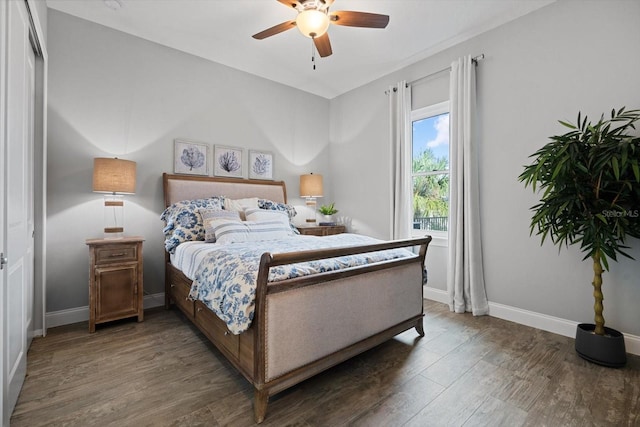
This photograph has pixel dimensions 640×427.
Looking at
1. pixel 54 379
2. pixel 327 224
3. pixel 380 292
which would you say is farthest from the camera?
pixel 327 224

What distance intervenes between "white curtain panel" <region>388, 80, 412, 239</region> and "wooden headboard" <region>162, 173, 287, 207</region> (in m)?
1.68

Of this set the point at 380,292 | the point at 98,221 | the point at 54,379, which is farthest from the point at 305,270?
the point at 98,221

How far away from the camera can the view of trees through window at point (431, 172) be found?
3775 millimetres

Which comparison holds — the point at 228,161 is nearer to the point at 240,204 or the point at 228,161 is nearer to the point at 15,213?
the point at 240,204

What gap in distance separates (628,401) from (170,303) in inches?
154

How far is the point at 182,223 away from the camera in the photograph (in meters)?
3.08

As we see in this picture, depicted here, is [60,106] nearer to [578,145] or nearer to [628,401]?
[578,145]

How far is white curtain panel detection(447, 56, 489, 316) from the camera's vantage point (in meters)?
3.19

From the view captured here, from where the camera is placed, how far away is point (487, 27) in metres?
3.13

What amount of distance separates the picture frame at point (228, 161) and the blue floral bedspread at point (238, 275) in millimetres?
1825

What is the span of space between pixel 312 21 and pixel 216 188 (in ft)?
7.73

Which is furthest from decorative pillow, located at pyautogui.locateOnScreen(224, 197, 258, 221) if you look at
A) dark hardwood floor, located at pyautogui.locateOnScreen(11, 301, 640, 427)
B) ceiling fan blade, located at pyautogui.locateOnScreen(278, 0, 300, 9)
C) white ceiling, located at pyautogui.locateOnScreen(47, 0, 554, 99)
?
ceiling fan blade, located at pyautogui.locateOnScreen(278, 0, 300, 9)

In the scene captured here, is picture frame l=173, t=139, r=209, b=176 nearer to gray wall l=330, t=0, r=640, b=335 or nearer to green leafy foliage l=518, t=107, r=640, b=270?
gray wall l=330, t=0, r=640, b=335

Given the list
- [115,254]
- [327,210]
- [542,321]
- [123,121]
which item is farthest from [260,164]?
[542,321]
